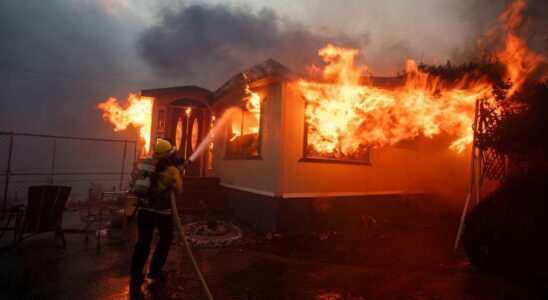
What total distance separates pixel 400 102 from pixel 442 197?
18.1ft

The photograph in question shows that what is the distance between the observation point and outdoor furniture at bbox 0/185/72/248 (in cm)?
596

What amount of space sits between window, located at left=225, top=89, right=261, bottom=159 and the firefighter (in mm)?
4500

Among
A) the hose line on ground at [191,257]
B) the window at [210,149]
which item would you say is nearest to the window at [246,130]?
the window at [210,149]

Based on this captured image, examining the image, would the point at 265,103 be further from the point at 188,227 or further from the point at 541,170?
the point at 541,170

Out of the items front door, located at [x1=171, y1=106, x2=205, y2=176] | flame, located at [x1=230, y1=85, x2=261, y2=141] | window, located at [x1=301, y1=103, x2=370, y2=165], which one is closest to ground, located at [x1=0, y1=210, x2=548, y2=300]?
window, located at [x1=301, y1=103, x2=370, y2=165]

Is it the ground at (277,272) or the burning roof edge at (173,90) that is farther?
the burning roof edge at (173,90)

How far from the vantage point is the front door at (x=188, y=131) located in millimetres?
12491

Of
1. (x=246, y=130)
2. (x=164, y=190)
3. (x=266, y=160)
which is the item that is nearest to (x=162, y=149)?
(x=164, y=190)

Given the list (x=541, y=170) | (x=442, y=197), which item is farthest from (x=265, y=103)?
(x=442, y=197)

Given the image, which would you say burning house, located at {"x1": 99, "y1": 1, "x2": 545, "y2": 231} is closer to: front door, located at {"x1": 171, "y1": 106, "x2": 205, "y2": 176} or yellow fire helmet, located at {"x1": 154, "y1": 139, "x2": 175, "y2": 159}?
front door, located at {"x1": 171, "y1": 106, "x2": 205, "y2": 176}

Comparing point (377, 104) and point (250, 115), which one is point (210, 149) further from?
point (377, 104)

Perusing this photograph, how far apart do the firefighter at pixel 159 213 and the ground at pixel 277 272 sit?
1.02 ft

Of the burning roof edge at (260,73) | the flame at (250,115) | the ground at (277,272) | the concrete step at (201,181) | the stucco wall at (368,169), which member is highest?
the burning roof edge at (260,73)

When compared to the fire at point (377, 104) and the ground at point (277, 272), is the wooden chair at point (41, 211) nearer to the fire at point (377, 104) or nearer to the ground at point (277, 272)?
the ground at point (277, 272)
